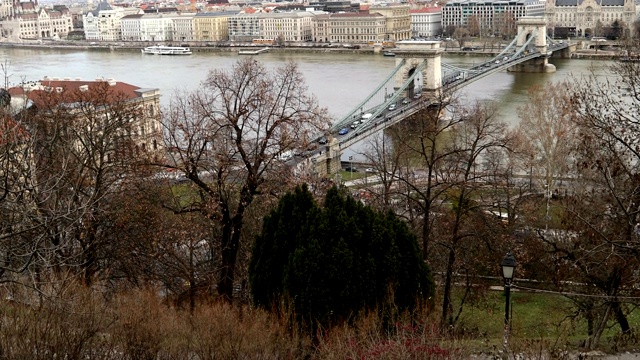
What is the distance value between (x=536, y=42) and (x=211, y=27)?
81.4ft

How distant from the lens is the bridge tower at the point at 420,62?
841 inches

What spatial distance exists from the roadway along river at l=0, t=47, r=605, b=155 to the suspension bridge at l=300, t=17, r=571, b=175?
0.61m

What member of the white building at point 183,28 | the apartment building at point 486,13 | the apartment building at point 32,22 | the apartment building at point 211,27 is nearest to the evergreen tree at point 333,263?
the apartment building at point 486,13

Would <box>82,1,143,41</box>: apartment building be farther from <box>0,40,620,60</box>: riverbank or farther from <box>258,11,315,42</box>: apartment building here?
<box>258,11,315,42</box>: apartment building

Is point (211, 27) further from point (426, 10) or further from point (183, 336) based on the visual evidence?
point (183, 336)

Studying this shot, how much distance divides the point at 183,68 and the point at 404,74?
1376cm

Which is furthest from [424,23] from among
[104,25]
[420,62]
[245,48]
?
[420,62]

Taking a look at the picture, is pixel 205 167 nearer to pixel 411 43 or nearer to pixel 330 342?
pixel 330 342

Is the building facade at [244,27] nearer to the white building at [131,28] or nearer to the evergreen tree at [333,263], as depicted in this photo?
the white building at [131,28]

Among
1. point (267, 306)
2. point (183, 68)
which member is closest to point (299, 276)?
point (267, 306)

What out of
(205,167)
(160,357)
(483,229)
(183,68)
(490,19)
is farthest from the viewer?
(490,19)

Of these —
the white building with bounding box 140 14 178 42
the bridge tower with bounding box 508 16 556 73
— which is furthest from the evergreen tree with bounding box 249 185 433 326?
the white building with bounding box 140 14 178 42

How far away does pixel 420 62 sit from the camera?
2145 centimetres

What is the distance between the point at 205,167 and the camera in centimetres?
604
